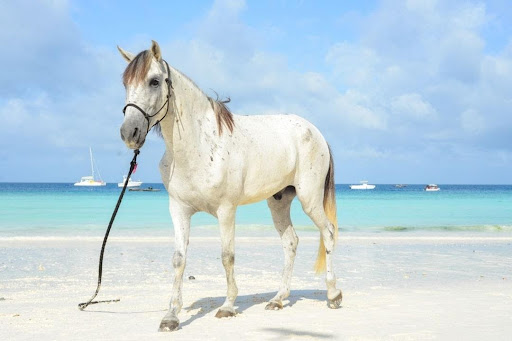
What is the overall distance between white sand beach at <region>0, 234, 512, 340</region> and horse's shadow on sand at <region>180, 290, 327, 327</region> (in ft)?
0.04

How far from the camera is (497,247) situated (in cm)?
1480

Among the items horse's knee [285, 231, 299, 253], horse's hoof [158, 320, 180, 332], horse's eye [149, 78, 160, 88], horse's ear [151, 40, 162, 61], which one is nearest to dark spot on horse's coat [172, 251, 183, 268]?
horse's hoof [158, 320, 180, 332]

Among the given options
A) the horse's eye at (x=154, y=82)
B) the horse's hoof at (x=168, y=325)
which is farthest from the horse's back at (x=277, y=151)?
the horse's hoof at (x=168, y=325)

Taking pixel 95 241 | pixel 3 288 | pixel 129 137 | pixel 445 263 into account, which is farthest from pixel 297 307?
pixel 95 241

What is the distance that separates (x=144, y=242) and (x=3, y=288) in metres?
8.47

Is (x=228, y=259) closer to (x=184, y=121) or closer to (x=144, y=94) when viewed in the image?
(x=184, y=121)

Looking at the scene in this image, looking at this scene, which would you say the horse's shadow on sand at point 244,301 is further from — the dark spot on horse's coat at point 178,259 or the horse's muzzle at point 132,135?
the horse's muzzle at point 132,135

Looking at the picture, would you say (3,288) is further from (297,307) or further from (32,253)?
(32,253)

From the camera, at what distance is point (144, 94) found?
4.76 m

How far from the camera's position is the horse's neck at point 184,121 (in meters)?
5.17

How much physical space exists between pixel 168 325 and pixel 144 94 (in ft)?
6.63

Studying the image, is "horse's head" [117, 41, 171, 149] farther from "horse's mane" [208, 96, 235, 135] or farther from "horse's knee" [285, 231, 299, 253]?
"horse's knee" [285, 231, 299, 253]

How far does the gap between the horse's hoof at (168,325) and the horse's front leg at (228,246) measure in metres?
0.59

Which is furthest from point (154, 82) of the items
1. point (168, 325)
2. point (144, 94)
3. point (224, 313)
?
point (224, 313)
